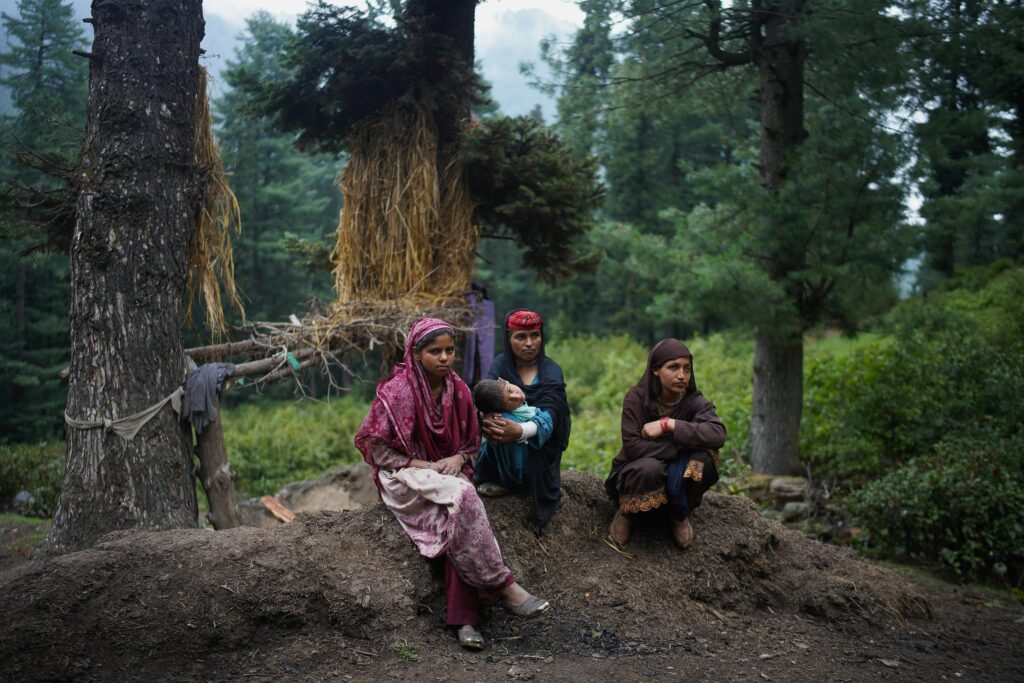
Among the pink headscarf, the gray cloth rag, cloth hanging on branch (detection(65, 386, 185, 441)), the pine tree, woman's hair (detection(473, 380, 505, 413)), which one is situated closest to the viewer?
the pink headscarf

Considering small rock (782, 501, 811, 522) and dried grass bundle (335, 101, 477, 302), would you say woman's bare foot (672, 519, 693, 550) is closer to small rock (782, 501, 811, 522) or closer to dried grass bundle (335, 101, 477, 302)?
dried grass bundle (335, 101, 477, 302)

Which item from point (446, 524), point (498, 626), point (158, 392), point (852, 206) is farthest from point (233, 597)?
point (852, 206)

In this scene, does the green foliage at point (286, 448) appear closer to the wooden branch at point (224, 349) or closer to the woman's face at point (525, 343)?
the wooden branch at point (224, 349)

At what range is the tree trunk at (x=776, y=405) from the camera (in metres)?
8.20

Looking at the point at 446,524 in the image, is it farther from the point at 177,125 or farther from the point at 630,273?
the point at 630,273

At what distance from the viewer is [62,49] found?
14.4m

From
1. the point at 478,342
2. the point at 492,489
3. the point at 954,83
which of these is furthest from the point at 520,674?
the point at 954,83

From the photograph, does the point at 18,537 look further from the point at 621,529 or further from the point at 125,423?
the point at 621,529

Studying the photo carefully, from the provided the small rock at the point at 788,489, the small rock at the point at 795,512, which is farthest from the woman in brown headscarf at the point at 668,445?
the small rock at the point at 788,489

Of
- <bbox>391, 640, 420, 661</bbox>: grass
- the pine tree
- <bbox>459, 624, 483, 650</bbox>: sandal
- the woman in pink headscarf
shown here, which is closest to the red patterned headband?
the woman in pink headscarf

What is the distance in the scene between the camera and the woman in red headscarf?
4.38 m

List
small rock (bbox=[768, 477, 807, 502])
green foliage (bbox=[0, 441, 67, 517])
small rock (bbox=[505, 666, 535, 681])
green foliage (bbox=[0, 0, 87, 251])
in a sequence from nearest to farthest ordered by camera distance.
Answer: small rock (bbox=[505, 666, 535, 681]) < green foliage (bbox=[0, 0, 87, 251]) < small rock (bbox=[768, 477, 807, 502]) < green foliage (bbox=[0, 441, 67, 517])

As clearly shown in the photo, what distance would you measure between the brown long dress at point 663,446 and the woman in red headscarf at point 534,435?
0.41 meters

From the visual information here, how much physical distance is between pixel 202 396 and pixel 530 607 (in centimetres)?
294
